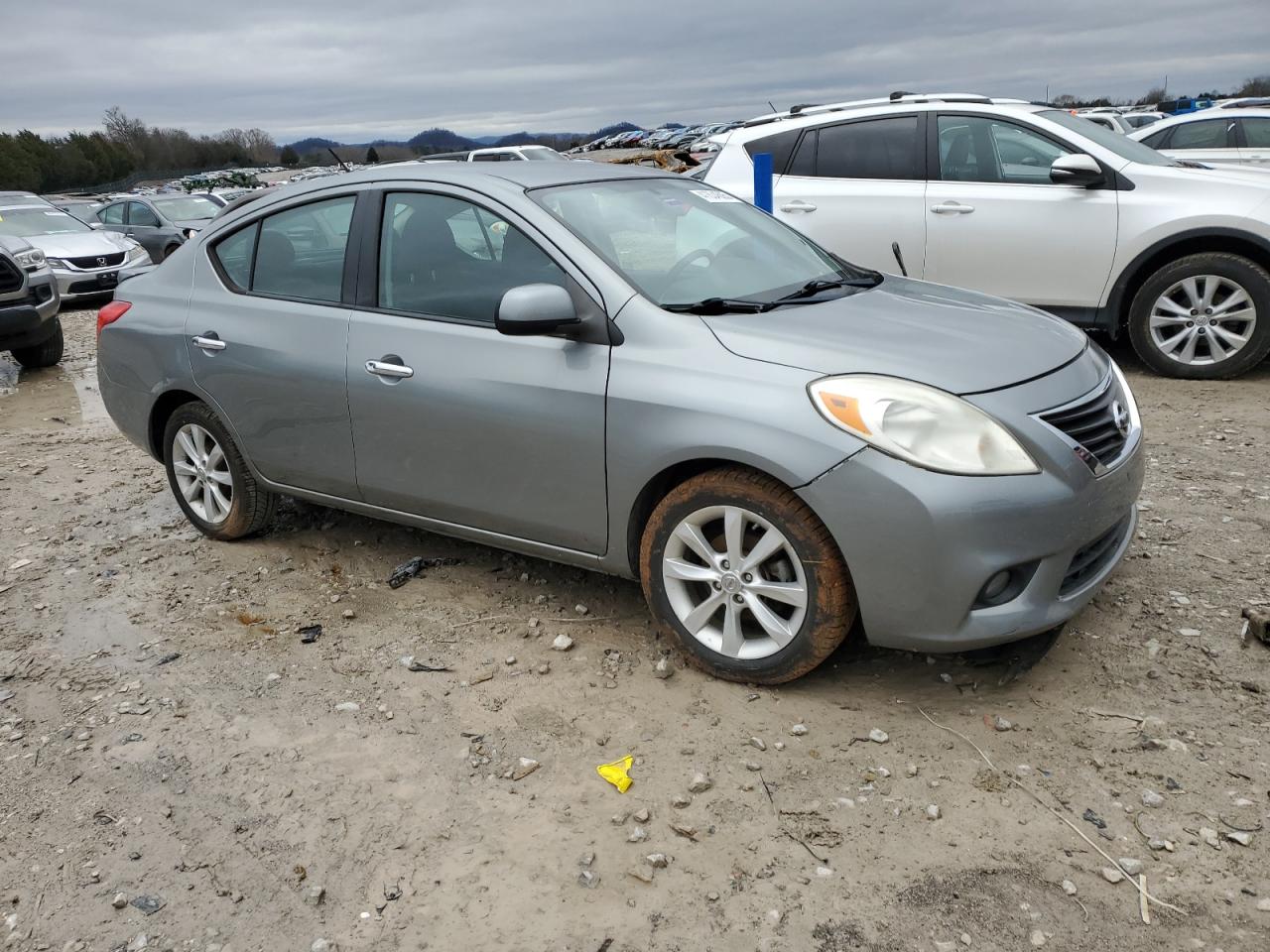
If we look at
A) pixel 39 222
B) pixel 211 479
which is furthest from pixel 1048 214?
pixel 39 222

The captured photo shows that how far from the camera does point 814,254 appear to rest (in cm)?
448

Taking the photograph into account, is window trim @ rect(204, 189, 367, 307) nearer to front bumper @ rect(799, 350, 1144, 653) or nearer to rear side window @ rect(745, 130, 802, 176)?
front bumper @ rect(799, 350, 1144, 653)

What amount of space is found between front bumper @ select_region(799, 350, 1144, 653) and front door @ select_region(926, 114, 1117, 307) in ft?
14.3

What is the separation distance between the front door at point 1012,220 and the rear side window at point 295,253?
4.61 metres

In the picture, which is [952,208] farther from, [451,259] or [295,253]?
[295,253]

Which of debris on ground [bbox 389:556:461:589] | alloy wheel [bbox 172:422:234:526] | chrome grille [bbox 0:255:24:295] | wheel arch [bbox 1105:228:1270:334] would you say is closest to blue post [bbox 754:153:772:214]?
wheel arch [bbox 1105:228:1270:334]

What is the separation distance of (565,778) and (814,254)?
2.47 meters

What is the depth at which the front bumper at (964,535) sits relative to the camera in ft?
9.85

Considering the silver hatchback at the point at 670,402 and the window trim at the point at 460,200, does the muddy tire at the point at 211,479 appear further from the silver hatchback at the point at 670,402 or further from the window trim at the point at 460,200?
A: the window trim at the point at 460,200

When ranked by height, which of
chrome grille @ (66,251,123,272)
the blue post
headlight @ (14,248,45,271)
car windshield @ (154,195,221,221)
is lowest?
chrome grille @ (66,251,123,272)

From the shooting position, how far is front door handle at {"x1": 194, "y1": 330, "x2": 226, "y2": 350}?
15.1ft

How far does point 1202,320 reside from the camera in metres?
7.01

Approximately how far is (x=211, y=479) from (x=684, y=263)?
101 inches

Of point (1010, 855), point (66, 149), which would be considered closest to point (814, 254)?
point (1010, 855)
